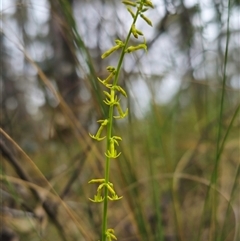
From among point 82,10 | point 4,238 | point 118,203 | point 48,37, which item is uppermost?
point 48,37

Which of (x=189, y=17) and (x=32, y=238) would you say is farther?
(x=189, y=17)

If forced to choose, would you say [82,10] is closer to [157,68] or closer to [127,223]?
[157,68]

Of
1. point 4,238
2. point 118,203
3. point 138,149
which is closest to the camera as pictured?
point 4,238

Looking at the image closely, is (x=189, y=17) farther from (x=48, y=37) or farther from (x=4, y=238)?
(x=48, y=37)

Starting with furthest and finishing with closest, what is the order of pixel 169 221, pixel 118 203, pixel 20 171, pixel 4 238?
pixel 118 203
pixel 169 221
pixel 4 238
pixel 20 171

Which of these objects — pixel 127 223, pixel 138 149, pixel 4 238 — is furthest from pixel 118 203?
pixel 4 238

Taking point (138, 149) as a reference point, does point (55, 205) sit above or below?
below

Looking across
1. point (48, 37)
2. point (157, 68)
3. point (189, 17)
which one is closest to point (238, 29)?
point (189, 17)
